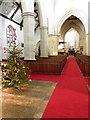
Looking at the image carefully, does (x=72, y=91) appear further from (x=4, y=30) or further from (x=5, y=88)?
(x=4, y=30)

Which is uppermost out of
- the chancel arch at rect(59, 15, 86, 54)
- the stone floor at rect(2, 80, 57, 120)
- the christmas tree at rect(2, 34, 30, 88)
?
the chancel arch at rect(59, 15, 86, 54)

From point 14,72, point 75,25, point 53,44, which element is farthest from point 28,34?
point 75,25

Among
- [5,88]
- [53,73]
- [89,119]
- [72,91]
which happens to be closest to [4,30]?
[53,73]

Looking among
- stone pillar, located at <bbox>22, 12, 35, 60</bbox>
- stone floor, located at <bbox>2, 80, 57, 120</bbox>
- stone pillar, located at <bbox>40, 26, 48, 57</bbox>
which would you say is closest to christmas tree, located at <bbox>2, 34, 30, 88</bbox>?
stone floor, located at <bbox>2, 80, 57, 120</bbox>

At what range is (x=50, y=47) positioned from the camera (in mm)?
15461

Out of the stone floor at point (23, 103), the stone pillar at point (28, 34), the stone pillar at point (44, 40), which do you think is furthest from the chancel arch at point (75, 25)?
the stone floor at point (23, 103)

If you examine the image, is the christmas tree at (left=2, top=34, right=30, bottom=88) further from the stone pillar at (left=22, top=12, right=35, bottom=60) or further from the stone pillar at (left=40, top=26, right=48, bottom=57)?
the stone pillar at (left=40, top=26, right=48, bottom=57)

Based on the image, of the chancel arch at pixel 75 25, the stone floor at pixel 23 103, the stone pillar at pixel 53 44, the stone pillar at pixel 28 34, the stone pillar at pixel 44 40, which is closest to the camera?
the stone floor at pixel 23 103

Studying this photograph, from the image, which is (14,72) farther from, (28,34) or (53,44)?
(53,44)

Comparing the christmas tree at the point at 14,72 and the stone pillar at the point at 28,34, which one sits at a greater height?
the stone pillar at the point at 28,34

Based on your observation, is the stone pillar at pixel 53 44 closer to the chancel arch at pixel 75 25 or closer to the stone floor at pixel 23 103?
the chancel arch at pixel 75 25

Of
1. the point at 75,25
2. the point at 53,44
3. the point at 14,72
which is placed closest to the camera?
the point at 14,72

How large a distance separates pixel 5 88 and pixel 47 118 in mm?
1968

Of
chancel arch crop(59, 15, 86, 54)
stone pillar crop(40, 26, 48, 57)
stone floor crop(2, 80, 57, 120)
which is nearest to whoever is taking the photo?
stone floor crop(2, 80, 57, 120)
